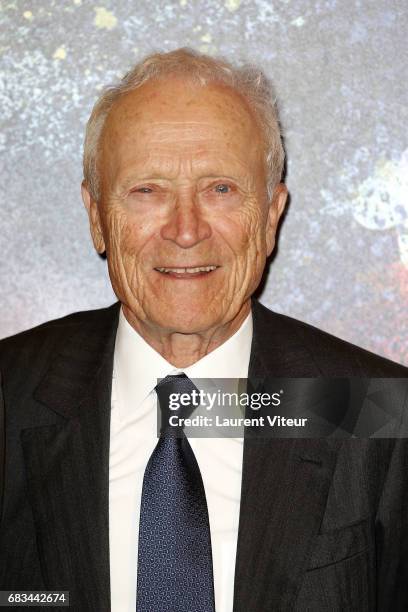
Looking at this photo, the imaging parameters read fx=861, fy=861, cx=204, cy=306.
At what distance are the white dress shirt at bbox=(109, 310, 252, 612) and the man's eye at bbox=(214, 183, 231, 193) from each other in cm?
33

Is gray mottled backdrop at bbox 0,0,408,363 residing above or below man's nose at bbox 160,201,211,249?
above

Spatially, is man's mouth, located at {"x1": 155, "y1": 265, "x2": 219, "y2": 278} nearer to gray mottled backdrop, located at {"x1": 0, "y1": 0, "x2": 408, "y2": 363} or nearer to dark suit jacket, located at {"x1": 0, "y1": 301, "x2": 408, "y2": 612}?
dark suit jacket, located at {"x1": 0, "y1": 301, "x2": 408, "y2": 612}

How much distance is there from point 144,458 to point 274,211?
0.62m

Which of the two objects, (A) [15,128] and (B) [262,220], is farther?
(A) [15,128]

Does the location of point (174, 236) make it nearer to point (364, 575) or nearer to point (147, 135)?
point (147, 135)

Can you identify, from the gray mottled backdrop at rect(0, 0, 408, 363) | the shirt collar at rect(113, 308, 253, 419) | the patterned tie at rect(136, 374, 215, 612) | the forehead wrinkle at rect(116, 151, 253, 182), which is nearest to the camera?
the patterned tie at rect(136, 374, 215, 612)

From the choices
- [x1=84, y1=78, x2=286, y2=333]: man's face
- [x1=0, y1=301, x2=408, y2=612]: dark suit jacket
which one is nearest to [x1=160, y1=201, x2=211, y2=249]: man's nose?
[x1=84, y1=78, x2=286, y2=333]: man's face

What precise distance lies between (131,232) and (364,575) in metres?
0.86

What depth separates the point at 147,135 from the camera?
1.78 metres

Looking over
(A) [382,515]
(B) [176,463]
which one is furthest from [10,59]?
(A) [382,515]

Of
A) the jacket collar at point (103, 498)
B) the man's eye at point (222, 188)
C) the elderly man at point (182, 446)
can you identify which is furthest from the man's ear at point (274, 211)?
the jacket collar at point (103, 498)

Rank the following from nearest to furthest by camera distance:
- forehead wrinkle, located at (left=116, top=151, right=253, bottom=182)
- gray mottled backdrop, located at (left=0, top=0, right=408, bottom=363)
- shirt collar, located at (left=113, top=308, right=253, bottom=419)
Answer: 1. forehead wrinkle, located at (left=116, top=151, right=253, bottom=182)
2. shirt collar, located at (left=113, top=308, right=253, bottom=419)
3. gray mottled backdrop, located at (left=0, top=0, right=408, bottom=363)

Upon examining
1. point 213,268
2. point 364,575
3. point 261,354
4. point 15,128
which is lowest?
point 364,575

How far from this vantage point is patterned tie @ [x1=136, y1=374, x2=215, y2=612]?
1.65 m
